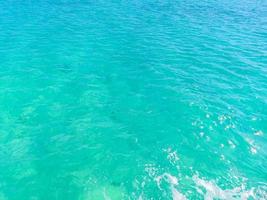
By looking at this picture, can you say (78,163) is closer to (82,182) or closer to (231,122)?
(82,182)

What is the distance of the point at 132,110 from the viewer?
26.8m

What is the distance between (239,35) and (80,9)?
3676 cm

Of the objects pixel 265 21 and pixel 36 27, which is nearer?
pixel 36 27

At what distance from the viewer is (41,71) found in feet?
109

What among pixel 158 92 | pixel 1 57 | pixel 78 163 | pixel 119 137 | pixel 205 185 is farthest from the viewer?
pixel 1 57

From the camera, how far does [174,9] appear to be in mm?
59125

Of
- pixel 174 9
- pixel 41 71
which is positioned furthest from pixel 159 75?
pixel 174 9

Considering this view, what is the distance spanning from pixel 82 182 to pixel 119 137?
19.2ft

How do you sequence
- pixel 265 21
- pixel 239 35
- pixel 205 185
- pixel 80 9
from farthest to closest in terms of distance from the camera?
pixel 80 9
pixel 265 21
pixel 239 35
pixel 205 185

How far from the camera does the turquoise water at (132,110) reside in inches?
763

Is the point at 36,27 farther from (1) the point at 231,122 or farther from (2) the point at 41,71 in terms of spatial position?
(1) the point at 231,122

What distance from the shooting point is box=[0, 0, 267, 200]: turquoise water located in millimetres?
19391

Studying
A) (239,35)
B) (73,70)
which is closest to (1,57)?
(73,70)

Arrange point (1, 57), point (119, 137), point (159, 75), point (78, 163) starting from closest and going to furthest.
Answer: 1. point (78, 163)
2. point (119, 137)
3. point (159, 75)
4. point (1, 57)
